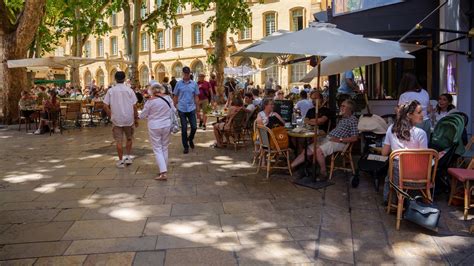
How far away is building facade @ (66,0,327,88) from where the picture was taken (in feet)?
114

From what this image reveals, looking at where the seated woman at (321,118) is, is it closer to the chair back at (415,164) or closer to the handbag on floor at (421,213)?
the chair back at (415,164)

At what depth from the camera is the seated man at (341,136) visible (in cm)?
686

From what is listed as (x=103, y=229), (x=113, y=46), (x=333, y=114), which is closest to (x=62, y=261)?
(x=103, y=229)

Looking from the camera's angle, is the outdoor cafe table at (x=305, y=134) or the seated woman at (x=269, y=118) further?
the seated woman at (x=269, y=118)

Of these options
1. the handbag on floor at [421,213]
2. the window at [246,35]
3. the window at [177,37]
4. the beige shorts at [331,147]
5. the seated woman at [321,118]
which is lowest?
the handbag on floor at [421,213]

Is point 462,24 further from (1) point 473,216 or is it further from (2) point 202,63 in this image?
(2) point 202,63

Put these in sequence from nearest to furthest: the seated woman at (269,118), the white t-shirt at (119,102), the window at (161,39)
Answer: the seated woman at (269,118) → the white t-shirt at (119,102) → the window at (161,39)

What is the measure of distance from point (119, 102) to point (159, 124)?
3.84 feet

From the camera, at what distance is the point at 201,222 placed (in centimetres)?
510

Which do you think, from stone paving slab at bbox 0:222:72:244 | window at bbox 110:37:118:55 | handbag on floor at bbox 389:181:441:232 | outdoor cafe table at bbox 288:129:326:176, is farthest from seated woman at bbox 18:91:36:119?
window at bbox 110:37:118:55

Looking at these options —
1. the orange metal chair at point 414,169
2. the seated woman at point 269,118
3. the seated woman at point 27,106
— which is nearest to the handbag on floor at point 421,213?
the orange metal chair at point 414,169

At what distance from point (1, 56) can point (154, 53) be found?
29.8 metres

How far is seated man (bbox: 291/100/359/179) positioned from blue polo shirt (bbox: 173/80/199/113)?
3348 mm

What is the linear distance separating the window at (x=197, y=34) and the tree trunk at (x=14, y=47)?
2502cm
